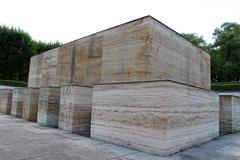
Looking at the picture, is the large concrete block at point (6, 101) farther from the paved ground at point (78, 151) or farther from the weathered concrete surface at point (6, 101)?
the paved ground at point (78, 151)

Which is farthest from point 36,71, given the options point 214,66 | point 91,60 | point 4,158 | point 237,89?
point 214,66

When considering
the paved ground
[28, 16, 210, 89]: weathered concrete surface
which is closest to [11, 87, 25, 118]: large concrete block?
[28, 16, 210, 89]: weathered concrete surface

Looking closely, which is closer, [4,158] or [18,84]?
[4,158]

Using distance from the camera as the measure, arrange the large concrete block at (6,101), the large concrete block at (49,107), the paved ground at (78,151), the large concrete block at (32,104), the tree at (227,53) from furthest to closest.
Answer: the tree at (227,53) → the large concrete block at (6,101) → the large concrete block at (32,104) → the large concrete block at (49,107) → the paved ground at (78,151)

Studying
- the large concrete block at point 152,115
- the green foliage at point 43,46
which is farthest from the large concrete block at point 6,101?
the green foliage at point 43,46

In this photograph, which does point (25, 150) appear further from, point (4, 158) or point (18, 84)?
point (18, 84)

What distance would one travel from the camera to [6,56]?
19.2 meters

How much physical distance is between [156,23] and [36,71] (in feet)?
21.8

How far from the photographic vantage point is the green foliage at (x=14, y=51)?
19.3 meters

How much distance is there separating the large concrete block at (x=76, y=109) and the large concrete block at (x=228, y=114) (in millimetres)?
3608

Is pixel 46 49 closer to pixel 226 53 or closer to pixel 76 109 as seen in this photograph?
pixel 76 109

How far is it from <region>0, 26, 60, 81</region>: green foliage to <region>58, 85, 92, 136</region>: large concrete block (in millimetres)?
17964

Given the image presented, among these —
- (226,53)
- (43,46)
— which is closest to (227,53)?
(226,53)

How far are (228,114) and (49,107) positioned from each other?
482 cm
